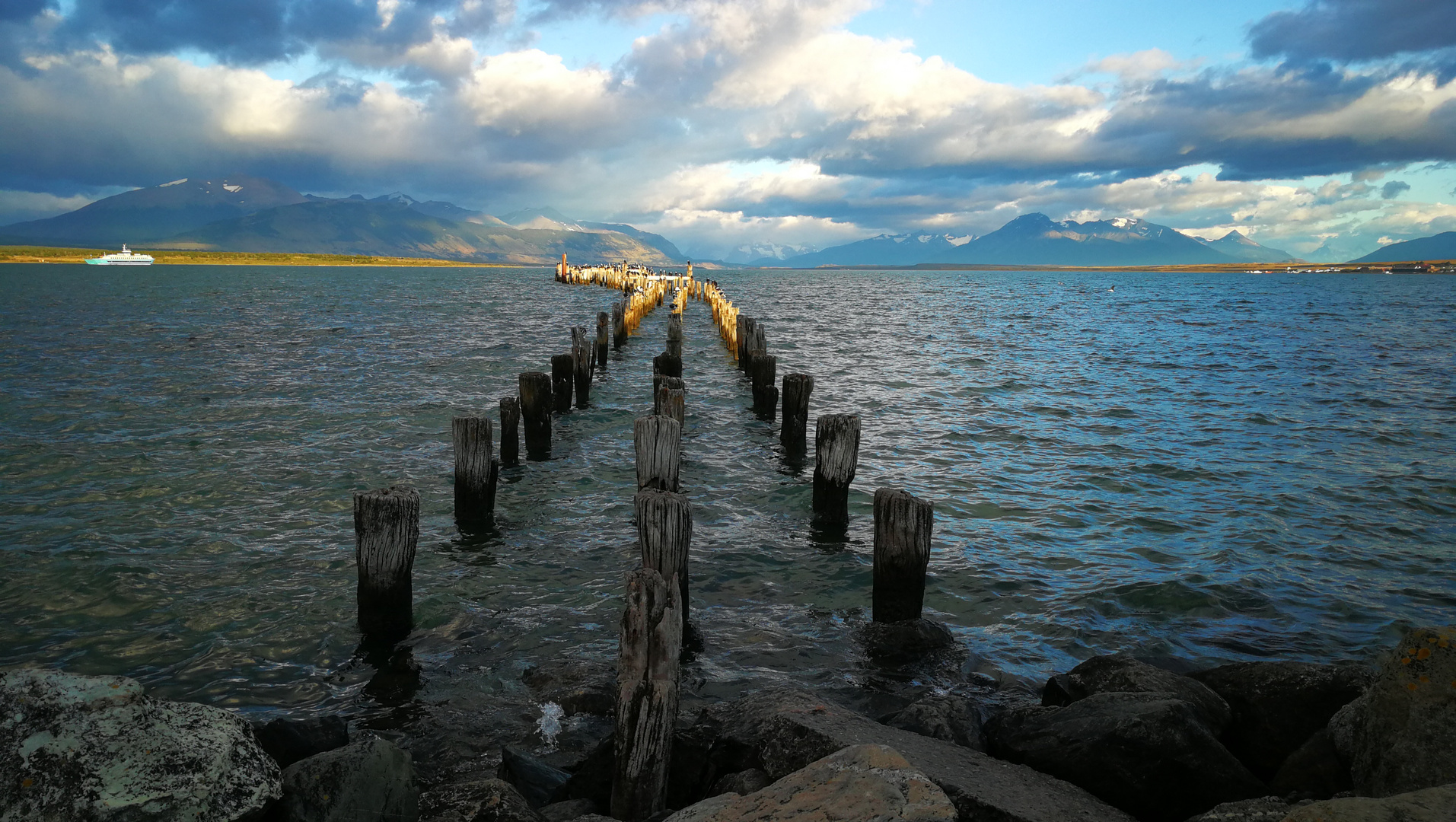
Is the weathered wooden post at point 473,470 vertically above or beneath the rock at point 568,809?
above

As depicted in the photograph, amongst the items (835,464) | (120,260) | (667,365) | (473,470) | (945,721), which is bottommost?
(945,721)

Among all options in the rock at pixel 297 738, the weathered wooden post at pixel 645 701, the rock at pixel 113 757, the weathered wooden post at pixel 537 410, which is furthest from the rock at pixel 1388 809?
the weathered wooden post at pixel 537 410

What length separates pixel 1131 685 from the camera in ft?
20.0

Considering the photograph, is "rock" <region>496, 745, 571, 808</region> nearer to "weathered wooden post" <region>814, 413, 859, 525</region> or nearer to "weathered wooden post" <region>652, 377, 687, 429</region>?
"weathered wooden post" <region>814, 413, 859, 525</region>

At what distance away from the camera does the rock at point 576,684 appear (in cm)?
679

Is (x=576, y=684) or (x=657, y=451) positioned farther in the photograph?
(x=657, y=451)

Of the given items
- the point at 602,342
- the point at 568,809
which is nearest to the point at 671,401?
the point at 568,809

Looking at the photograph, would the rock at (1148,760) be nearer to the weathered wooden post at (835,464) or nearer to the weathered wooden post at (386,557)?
the weathered wooden post at (835,464)

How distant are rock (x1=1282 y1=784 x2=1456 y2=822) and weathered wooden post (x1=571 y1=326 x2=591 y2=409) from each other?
18246 mm

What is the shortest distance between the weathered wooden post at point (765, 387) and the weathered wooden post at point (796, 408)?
10.6 feet

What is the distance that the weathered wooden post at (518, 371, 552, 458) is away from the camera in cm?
1484

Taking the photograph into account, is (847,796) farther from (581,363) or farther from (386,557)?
(581,363)

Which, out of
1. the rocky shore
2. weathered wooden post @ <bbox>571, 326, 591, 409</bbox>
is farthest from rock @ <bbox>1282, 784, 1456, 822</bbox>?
weathered wooden post @ <bbox>571, 326, 591, 409</bbox>

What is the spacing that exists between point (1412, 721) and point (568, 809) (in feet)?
16.3
